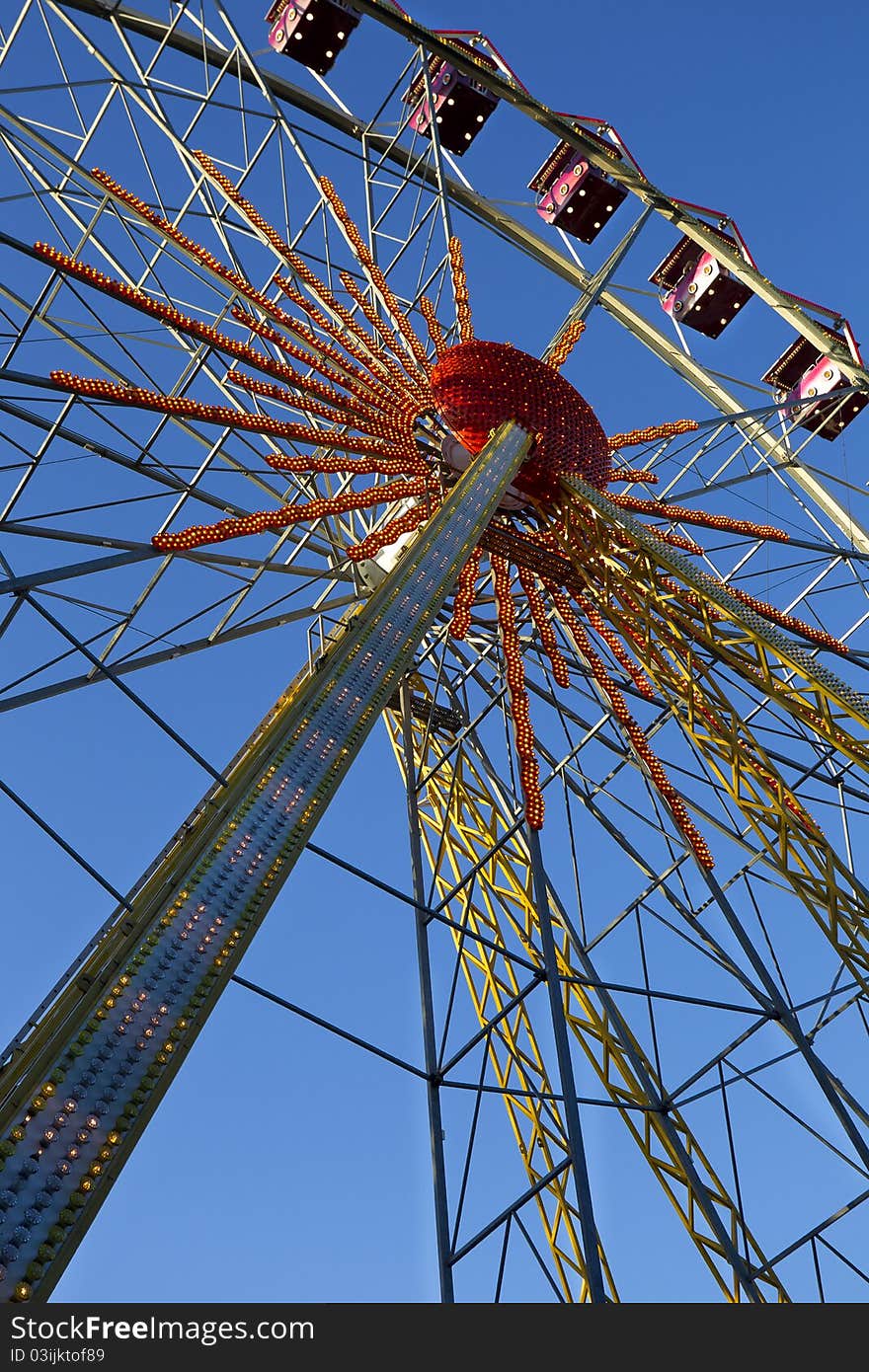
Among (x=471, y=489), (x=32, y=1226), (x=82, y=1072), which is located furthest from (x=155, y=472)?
(x=32, y=1226)

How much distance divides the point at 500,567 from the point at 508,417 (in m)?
1.88

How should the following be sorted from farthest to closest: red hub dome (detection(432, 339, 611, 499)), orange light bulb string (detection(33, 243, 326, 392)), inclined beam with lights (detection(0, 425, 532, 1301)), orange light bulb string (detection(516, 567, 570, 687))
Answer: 1. orange light bulb string (detection(516, 567, 570, 687))
2. red hub dome (detection(432, 339, 611, 499))
3. orange light bulb string (detection(33, 243, 326, 392))
4. inclined beam with lights (detection(0, 425, 532, 1301))

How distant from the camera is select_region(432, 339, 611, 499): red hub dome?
16.6m

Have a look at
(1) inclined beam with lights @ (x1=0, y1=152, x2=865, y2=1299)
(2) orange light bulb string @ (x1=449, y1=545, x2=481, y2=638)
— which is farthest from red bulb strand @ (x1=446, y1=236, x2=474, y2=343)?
(2) orange light bulb string @ (x1=449, y1=545, x2=481, y2=638)

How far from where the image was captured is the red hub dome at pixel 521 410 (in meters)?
16.6

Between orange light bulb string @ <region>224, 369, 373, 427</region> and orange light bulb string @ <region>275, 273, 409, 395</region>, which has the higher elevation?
orange light bulb string @ <region>275, 273, 409, 395</region>

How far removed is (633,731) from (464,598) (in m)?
2.70

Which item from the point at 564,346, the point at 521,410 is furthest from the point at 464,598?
the point at 564,346

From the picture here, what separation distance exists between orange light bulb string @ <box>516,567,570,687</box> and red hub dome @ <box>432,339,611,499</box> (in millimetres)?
1085

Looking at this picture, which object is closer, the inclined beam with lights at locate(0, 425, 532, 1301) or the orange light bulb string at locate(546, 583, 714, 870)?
the inclined beam with lights at locate(0, 425, 532, 1301)

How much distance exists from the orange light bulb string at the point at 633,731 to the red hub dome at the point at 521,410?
59.4 inches

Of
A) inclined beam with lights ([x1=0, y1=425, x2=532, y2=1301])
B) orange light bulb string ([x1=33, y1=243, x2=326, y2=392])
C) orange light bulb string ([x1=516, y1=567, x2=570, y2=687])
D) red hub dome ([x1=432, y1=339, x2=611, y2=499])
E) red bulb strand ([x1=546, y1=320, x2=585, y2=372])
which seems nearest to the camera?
inclined beam with lights ([x1=0, y1=425, x2=532, y2=1301])

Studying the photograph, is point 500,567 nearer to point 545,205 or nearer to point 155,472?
point 155,472

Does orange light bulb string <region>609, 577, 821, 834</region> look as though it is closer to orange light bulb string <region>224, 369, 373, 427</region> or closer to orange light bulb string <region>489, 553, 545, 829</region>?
orange light bulb string <region>489, 553, 545, 829</region>
